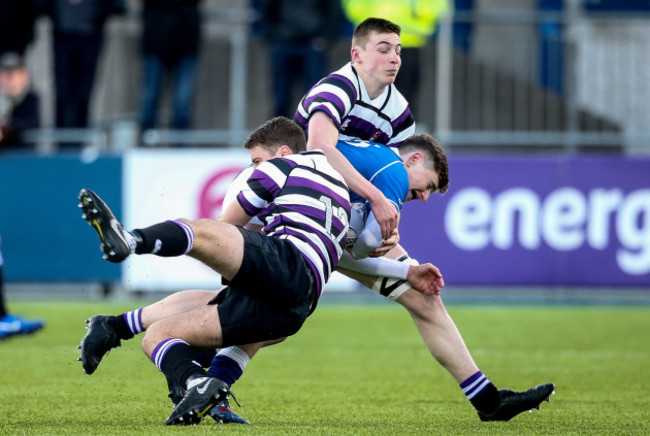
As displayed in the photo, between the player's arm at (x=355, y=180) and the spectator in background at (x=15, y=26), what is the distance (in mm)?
9281

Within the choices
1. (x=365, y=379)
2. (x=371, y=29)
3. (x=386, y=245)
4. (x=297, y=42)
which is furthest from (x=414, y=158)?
(x=297, y=42)

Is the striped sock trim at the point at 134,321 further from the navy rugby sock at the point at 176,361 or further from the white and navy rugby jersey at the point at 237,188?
the white and navy rugby jersey at the point at 237,188

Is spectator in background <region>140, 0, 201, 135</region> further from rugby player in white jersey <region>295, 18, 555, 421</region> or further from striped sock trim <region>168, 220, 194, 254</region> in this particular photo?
striped sock trim <region>168, 220, 194, 254</region>

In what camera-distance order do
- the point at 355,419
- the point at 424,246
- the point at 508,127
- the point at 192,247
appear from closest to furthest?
1. the point at 192,247
2. the point at 355,419
3. the point at 424,246
4. the point at 508,127

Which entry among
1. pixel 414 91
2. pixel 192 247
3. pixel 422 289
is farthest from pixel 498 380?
pixel 414 91

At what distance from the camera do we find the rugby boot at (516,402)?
19.3ft

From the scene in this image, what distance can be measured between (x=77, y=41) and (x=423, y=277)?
29.1ft

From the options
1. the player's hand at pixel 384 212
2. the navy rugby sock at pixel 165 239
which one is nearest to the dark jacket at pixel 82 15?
the player's hand at pixel 384 212

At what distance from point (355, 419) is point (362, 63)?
168cm

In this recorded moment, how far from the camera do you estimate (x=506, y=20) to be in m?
14.6

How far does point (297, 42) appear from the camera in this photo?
13.9m

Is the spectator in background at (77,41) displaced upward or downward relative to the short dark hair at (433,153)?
upward

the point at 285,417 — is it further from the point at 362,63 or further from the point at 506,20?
the point at 506,20

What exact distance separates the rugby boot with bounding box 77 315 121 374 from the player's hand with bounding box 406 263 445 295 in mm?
1418
